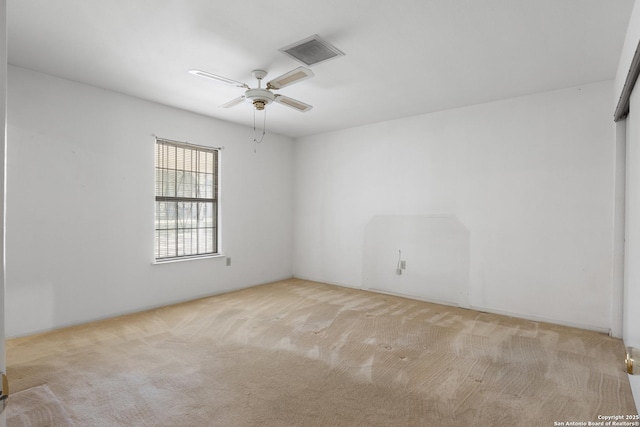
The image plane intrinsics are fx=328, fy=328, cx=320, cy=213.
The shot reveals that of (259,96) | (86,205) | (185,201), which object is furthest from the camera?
(185,201)

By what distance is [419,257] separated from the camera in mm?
4844

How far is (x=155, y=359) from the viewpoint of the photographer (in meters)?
2.85

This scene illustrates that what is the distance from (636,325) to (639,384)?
41 cm

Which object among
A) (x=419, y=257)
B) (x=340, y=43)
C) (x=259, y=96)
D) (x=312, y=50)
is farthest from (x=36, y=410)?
(x=419, y=257)

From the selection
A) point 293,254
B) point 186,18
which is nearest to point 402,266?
point 293,254

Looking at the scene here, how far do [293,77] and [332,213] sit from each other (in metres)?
3.31

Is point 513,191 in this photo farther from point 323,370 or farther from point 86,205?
point 86,205

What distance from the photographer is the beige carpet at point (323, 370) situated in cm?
212

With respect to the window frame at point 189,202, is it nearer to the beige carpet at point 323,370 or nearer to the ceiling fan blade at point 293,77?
the beige carpet at point 323,370

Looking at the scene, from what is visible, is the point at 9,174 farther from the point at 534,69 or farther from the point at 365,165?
the point at 534,69

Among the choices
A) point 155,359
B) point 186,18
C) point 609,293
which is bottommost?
point 155,359

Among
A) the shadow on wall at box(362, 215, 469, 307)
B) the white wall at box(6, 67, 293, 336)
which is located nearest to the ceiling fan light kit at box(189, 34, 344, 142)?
the white wall at box(6, 67, 293, 336)

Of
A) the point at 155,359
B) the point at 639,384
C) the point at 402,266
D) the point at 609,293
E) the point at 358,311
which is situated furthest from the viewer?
the point at 402,266

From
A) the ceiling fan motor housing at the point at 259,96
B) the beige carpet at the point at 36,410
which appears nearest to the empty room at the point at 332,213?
the beige carpet at the point at 36,410
